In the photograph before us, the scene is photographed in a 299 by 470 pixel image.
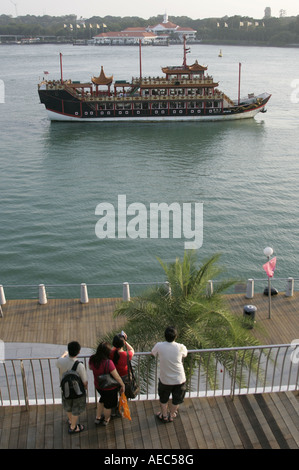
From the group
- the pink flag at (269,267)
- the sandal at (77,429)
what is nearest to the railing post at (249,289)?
the pink flag at (269,267)

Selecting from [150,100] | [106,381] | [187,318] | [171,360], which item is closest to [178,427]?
[171,360]

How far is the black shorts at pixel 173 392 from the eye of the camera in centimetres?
756

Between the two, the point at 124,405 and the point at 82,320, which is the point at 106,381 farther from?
the point at 82,320

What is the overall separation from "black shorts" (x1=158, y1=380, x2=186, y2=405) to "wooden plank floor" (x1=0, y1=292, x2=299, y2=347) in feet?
23.1

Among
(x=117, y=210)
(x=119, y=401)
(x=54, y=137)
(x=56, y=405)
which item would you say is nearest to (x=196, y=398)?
(x=119, y=401)

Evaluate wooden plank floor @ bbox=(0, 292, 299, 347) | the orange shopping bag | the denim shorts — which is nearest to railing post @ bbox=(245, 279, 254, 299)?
wooden plank floor @ bbox=(0, 292, 299, 347)

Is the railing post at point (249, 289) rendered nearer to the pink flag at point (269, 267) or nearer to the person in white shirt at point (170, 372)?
the pink flag at point (269, 267)

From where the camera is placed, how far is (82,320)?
15844 mm

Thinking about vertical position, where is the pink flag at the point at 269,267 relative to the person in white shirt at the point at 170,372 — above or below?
below

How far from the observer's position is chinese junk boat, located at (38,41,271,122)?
60875mm

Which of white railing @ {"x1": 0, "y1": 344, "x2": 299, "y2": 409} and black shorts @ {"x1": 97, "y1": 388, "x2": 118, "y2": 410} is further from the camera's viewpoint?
white railing @ {"x1": 0, "y1": 344, "x2": 299, "y2": 409}

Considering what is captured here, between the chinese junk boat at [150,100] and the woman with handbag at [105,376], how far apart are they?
186 ft

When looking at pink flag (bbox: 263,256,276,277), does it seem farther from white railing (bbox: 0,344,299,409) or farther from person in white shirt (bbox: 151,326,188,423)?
person in white shirt (bbox: 151,326,188,423)

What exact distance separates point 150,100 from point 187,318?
5387 centimetres
